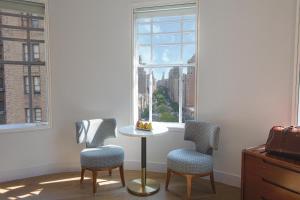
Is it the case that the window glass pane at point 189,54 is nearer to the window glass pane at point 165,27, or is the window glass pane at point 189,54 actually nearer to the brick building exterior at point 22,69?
the window glass pane at point 165,27

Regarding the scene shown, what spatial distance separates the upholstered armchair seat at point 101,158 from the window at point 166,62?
0.84 metres

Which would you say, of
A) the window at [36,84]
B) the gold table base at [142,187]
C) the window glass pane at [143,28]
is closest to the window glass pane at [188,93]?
the window glass pane at [143,28]

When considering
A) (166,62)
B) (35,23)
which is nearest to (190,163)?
(166,62)

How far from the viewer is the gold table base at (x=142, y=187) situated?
2875mm

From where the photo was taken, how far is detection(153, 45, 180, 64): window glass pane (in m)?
3.47

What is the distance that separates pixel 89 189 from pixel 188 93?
1.72 m

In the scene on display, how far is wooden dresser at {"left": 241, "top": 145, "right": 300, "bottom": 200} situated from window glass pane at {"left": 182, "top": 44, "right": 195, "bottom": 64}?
1438mm

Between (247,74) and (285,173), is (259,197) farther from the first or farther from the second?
(247,74)

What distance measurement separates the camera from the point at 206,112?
129 inches

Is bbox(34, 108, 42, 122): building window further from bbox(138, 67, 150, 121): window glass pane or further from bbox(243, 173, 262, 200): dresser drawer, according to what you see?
bbox(243, 173, 262, 200): dresser drawer

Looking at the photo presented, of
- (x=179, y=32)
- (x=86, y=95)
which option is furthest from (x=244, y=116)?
(x=86, y=95)

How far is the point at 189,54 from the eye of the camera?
340 cm

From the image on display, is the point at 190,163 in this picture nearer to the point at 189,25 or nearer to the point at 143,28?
the point at 189,25

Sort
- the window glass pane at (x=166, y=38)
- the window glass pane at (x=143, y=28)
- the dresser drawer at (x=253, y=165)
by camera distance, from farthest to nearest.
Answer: the window glass pane at (x=143, y=28), the window glass pane at (x=166, y=38), the dresser drawer at (x=253, y=165)
